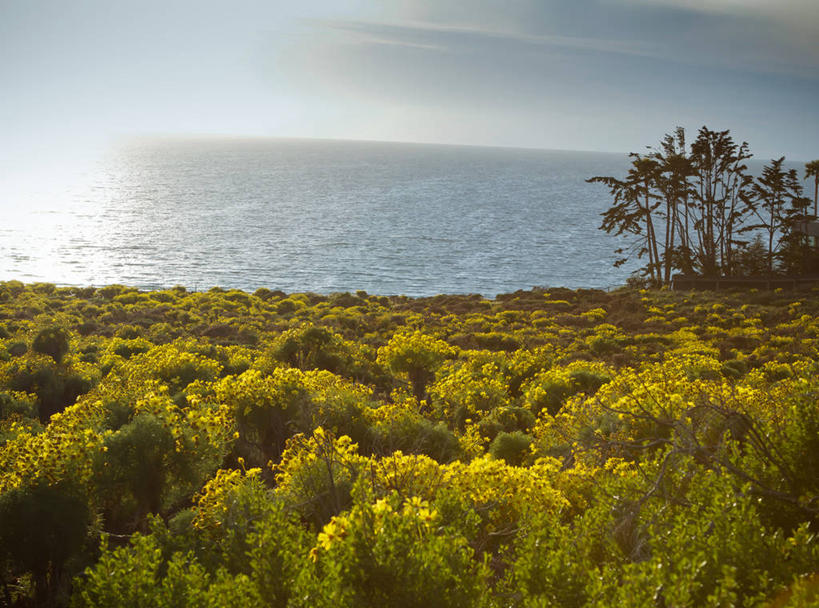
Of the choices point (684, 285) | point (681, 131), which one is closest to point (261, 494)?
point (684, 285)

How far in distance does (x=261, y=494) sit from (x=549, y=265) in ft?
186

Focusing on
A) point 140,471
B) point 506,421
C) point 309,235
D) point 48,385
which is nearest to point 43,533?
point 140,471

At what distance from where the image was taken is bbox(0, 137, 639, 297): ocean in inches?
2041

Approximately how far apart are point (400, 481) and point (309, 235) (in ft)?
230

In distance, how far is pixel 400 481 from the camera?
557 cm

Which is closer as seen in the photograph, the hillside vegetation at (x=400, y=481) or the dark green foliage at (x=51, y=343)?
the hillside vegetation at (x=400, y=481)

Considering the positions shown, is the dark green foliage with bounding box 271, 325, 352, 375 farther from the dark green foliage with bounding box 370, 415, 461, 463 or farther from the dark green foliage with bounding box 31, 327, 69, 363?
the dark green foliage with bounding box 370, 415, 461, 463

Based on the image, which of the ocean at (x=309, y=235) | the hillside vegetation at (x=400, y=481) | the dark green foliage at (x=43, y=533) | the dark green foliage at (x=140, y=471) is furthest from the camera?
the ocean at (x=309, y=235)

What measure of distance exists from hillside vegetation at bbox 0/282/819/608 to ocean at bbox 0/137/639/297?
3349 cm

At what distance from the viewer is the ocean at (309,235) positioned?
51844mm

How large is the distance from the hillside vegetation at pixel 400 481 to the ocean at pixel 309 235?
110 feet

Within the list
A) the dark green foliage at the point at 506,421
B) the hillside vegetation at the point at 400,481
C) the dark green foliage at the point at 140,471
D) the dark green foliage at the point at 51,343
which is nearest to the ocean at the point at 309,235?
the dark green foliage at the point at 51,343

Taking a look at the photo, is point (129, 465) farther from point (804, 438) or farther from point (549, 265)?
point (549, 265)

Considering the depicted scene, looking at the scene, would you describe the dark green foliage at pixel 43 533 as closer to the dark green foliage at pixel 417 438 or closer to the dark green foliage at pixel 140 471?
the dark green foliage at pixel 140 471
